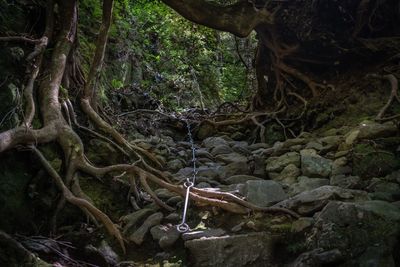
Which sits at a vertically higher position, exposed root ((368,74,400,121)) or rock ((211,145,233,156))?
exposed root ((368,74,400,121))

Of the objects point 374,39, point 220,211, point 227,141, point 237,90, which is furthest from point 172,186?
point 237,90

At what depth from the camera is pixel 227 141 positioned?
7.16m

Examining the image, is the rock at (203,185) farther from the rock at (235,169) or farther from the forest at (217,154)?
the rock at (235,169)

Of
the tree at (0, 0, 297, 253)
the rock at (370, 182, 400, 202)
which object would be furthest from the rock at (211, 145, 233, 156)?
the rock at (370, 182, 400, 202)

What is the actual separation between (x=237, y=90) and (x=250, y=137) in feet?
20.4

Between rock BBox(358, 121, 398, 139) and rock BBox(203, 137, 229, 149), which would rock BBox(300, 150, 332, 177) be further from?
rock BBox(203, 137, 229, 149)

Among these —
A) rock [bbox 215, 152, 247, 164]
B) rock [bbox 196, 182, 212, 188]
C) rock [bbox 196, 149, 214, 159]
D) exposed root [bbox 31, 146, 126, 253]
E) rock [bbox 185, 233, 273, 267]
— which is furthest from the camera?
rock [bbox 196, 149, 214, 159]

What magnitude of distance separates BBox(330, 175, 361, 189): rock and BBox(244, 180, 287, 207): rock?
507mm

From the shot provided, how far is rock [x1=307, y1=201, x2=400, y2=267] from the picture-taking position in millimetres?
2621

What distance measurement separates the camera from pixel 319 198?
3.43m

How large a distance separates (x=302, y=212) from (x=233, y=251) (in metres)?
0.70

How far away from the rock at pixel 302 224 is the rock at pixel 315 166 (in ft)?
3.75

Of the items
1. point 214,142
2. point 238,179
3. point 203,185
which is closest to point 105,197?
point 203,185

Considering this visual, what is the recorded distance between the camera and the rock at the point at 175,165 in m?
5.62
